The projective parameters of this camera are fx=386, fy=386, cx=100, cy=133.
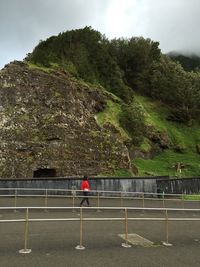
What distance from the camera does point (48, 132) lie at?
31047 millimetres

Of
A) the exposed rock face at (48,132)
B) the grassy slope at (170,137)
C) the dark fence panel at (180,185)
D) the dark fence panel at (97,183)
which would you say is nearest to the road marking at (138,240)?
the dark fence panel at (97,183)

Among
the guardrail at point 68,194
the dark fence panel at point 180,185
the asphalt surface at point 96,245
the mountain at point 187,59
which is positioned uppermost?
the mountain at point 187,59

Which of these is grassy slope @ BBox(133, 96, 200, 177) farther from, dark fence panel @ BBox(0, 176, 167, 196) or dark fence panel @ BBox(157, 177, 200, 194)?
dark fence panel @ BBox(0, 176, 167, 196)

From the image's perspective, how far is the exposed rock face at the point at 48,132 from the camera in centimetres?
2927

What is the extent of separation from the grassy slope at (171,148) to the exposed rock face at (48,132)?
591 cm

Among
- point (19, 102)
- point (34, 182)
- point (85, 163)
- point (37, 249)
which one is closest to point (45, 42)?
point (19, 102)

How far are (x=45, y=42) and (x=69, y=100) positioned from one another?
524 inches

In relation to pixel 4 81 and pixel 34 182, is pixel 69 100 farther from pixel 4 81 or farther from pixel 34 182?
pixel 34 182

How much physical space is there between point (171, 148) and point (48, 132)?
21183 mm

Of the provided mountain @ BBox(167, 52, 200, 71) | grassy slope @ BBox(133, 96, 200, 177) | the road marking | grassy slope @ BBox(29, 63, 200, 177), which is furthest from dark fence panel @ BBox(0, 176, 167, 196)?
mountain @ BBox(167, 52, 200, 71)

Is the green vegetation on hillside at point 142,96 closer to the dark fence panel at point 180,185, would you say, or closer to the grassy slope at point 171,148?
the grassy slope at point 171,148

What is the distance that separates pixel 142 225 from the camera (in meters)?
15.2

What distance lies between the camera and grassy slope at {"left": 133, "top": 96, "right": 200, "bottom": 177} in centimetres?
3912

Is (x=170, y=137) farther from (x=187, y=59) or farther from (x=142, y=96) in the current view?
(x=187, y=59)
